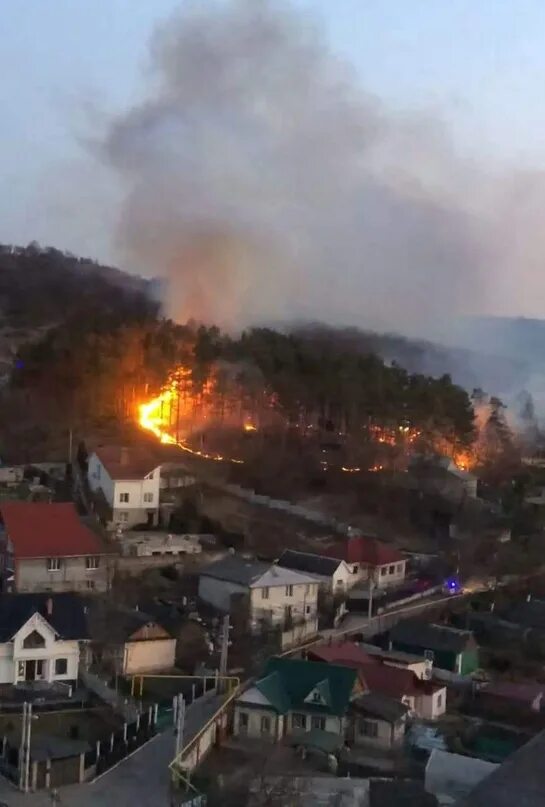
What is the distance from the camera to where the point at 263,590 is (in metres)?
13.2

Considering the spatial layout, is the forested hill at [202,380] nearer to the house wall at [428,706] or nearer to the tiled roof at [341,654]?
the tiled roof at [341,654]

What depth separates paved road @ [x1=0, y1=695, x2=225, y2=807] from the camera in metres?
8.03

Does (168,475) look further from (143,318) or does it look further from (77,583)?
(143,318)

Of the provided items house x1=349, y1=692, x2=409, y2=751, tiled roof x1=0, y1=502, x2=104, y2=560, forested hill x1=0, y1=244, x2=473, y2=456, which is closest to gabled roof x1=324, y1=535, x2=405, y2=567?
tiled roof x1=0, y1=502, x2=104, y2=560

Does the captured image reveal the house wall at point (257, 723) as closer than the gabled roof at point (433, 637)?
Yes

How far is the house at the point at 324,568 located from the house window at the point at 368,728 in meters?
4.51

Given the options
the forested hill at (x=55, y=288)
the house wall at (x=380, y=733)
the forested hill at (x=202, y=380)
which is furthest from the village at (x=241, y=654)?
the forested hill at (x=55, y=288)

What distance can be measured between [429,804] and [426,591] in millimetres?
7889

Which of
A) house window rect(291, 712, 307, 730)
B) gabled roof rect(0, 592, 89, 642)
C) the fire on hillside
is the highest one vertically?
the fire on hillside

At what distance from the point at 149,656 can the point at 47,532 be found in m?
2.96

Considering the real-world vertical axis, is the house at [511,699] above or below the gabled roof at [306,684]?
below

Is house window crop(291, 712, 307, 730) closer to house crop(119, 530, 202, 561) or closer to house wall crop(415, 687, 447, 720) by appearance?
house wall crop(415, 687, 447, 720)

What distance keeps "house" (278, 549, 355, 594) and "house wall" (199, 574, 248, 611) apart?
1.43 meters

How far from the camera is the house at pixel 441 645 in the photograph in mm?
12438
